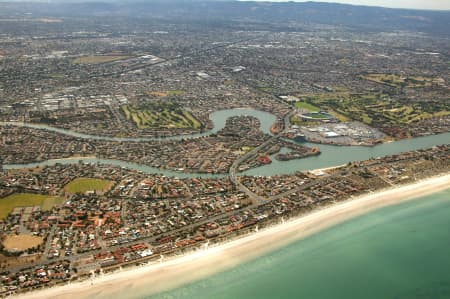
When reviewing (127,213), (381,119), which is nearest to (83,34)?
(381,119)

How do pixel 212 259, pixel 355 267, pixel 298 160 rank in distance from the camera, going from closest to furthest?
pixel 212 259
pixel 355 267
pixel 298 160

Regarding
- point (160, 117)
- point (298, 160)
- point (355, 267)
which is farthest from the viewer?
point (160, 117)

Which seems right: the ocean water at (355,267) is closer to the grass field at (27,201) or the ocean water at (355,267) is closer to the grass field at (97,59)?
the grass field at (27,201)

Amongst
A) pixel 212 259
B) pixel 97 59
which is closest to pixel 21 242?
pixel 212 259

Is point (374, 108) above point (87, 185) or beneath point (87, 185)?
above

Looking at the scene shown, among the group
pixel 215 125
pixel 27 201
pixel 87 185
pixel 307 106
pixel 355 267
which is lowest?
pixel 355 267

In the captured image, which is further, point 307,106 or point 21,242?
point 307,106

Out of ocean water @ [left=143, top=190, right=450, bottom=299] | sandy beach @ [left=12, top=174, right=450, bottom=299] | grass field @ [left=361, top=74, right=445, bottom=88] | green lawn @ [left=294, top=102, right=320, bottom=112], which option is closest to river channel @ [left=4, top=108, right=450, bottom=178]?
green lawn @ [left=294, top=102, right=320, bottom=112]

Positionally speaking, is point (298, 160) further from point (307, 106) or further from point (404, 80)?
point (404, 80)

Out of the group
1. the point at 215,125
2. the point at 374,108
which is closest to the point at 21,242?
the point at 215,125
